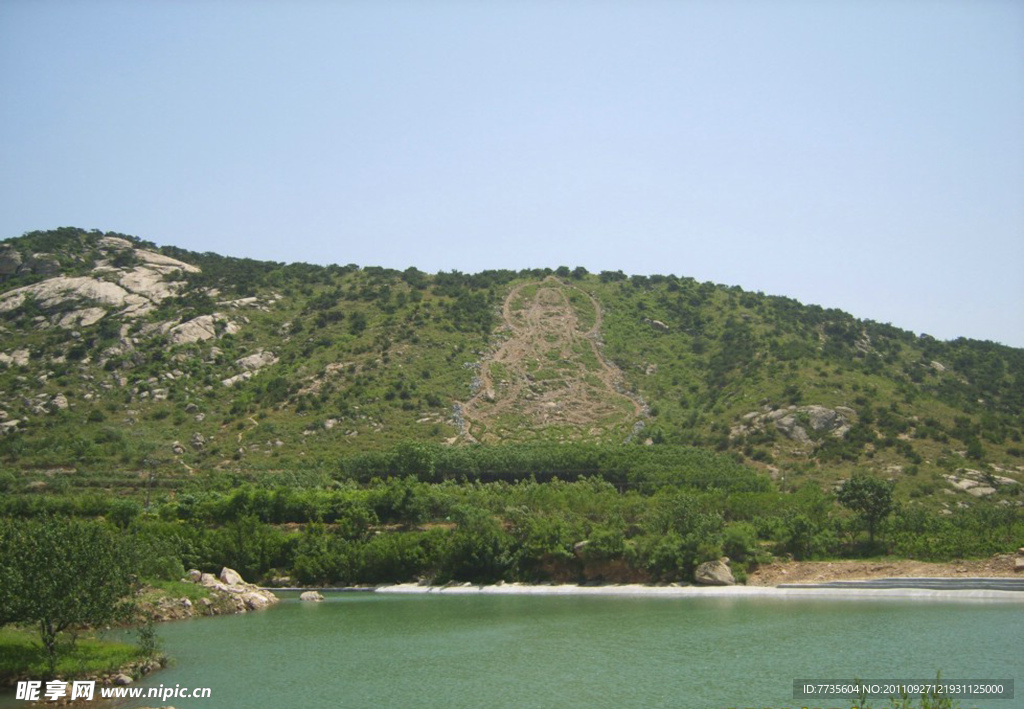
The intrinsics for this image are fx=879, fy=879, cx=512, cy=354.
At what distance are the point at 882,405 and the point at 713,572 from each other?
128 feet

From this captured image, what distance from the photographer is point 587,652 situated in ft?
122

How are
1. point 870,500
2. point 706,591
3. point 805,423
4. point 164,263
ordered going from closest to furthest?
1. point 706,591
2. point 870,500
3. point 805,423
4. point 164,263

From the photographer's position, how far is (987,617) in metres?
41.3

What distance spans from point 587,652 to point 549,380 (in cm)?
6938

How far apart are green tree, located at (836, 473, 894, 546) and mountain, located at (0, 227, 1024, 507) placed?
13.0 metres

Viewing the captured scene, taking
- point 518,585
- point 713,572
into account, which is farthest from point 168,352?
point 713,572

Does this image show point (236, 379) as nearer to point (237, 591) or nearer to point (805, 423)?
point (237, 591)

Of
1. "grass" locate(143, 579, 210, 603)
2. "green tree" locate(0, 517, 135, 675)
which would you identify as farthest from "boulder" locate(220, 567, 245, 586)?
"green tree" locate(0, 517, 135, 675)

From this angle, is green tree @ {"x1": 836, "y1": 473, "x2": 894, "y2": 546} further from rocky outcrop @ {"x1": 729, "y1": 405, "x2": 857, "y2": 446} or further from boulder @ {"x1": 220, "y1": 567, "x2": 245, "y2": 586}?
boulder @ {"x1": 220, "y1": 567, "x2": 245, "y2": 586}

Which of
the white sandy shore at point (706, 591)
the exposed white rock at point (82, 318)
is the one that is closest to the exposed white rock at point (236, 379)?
the exposed white rock at point (82, 318)

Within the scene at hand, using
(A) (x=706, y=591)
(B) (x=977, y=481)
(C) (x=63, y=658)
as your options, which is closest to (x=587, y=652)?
(A) (x=706, y=591)

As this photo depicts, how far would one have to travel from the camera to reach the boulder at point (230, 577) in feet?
190

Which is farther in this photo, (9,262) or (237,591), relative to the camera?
(9,262)

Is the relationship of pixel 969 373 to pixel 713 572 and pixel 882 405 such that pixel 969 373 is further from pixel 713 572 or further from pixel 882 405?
pixel 713 572
